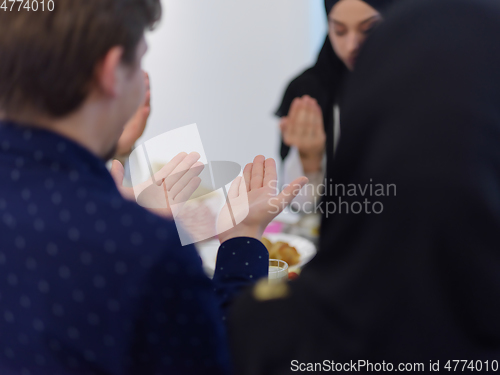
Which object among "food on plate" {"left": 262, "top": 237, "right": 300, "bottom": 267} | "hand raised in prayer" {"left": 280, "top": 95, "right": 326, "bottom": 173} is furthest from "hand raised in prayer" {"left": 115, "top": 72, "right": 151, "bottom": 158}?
"hand raised in prayer" {"left": 280, "top": 95, "right": 326, "bottom": 173}

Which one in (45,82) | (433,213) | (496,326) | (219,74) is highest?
(219,74)

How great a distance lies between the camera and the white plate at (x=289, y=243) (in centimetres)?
90

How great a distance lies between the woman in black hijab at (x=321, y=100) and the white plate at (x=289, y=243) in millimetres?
295

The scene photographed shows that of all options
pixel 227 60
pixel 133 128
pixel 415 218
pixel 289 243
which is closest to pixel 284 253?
pixel 289 243

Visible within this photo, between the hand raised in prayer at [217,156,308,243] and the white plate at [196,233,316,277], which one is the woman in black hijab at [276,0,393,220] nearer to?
the white plate at [196,233,316,277]

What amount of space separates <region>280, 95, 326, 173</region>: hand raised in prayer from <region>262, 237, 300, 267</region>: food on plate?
0.68m

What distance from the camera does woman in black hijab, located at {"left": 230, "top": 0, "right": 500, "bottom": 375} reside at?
369 mm

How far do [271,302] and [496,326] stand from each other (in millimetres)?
219

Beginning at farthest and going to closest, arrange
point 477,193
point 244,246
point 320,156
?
point 320,156 → point 244,246 → point 477,193

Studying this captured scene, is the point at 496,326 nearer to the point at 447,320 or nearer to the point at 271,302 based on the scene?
the point at 447,320

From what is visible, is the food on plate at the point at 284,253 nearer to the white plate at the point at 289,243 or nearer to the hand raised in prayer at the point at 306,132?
the white plate at the point at 289,243

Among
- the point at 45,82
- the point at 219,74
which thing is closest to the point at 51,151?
the point at 45,82

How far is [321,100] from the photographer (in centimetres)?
166

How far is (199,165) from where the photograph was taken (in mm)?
694
